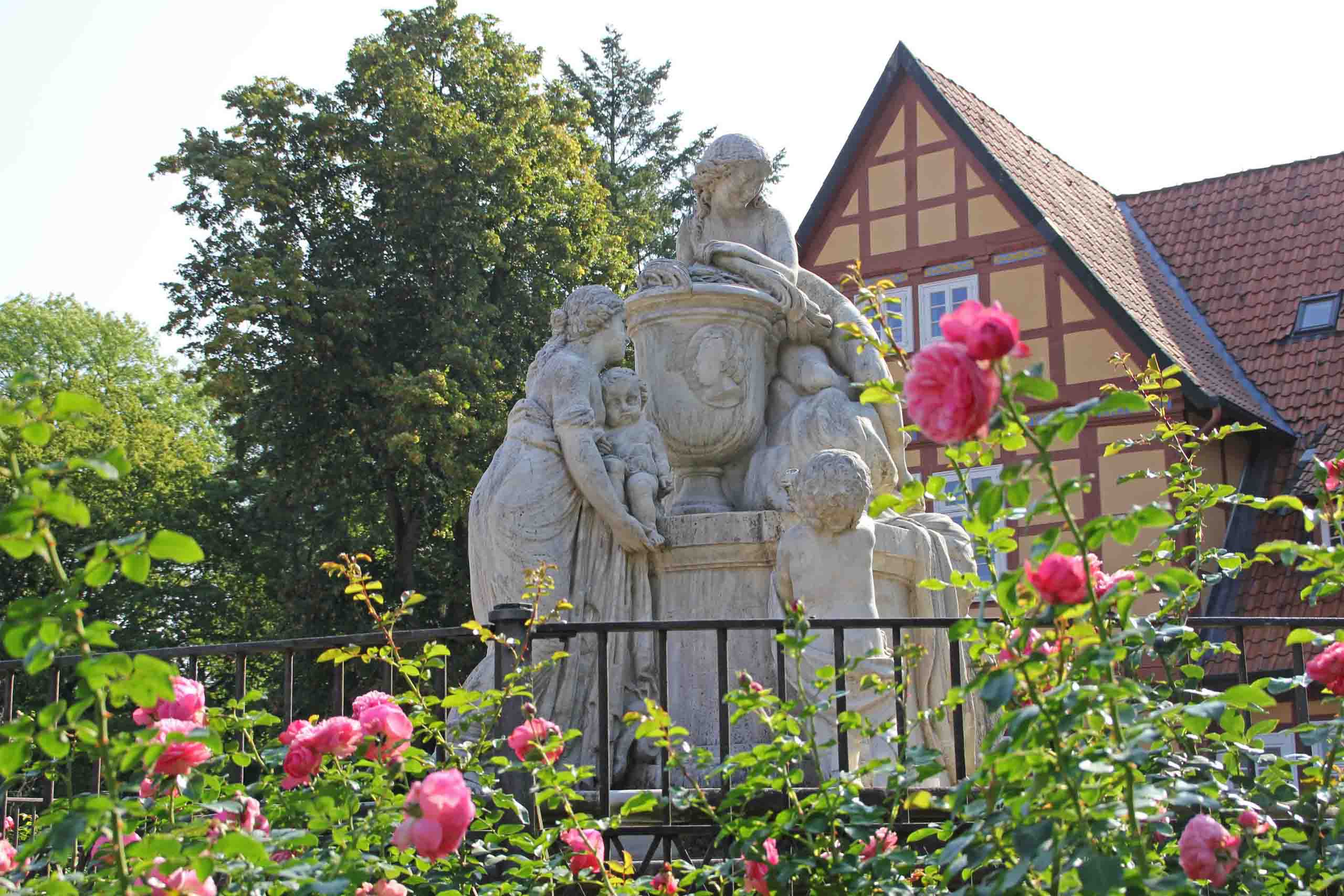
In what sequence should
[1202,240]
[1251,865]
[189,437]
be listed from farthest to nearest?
1. [189,437]
2. [1202,240]
3. [1251,865]

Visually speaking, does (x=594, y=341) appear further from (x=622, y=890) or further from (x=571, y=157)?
(x=571, y=157)

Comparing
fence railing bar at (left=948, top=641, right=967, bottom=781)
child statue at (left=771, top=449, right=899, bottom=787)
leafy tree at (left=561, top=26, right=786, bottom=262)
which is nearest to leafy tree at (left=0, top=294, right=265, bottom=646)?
leafy tree at (left=561, top=26, right=786, bottom=262)

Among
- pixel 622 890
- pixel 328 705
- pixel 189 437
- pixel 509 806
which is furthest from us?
pixel 189 437

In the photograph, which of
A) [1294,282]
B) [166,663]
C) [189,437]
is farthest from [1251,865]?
[189,437]

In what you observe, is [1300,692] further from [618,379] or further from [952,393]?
[618,379]

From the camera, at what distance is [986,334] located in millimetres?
2869

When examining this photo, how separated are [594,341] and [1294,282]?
1662 centimetres

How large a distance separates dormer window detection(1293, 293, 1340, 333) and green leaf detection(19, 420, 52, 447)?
2004 cm

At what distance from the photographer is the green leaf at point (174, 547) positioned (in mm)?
2928

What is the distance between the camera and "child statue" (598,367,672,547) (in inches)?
271

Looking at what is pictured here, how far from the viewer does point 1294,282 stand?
71.7ft

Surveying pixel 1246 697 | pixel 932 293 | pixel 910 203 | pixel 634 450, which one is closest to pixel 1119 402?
pixel 1246 697

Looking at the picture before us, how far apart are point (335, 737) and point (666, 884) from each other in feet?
2.63

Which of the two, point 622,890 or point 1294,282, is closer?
point 622,890
